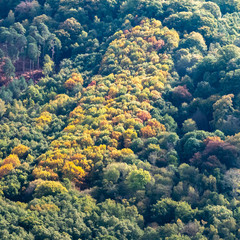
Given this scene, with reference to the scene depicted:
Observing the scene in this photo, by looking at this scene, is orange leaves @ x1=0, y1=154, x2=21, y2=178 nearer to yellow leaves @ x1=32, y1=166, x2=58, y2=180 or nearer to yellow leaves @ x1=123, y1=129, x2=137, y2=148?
yellow leaves @ x1=32, y1=166, x2=58, y2=180

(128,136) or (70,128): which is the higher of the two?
(128,136)

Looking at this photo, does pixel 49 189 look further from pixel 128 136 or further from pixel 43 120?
pixel 43 120

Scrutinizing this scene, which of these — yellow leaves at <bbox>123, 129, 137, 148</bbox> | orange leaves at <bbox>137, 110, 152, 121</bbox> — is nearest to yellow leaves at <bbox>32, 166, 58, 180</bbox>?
yellow leaves at <bbox>123, 129, 137, 148</bbox>

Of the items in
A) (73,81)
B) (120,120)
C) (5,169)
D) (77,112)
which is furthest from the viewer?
(73,81)

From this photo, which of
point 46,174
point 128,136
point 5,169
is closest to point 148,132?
point 128,136

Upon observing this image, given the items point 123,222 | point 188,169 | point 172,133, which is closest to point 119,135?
point 172,133

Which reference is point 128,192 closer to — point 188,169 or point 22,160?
point 188,169
